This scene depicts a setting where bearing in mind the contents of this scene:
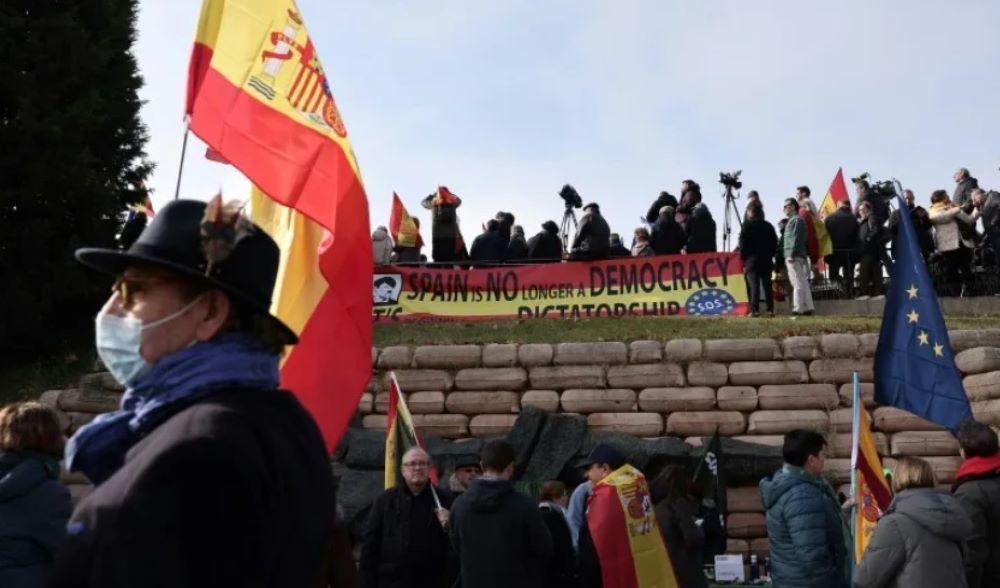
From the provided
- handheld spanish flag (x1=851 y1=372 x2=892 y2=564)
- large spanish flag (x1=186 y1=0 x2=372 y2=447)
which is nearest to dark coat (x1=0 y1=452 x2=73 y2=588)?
large spanish flag (x1=186 y1=0 x2=372 y2=447)

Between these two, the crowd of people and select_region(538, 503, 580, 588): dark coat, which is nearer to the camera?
select_region(538, 503, 580, 588): dark coat

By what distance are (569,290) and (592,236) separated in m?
0.86

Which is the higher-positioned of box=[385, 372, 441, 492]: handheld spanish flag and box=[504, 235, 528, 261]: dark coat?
box=[504, 235, 528, 261]: dark coat

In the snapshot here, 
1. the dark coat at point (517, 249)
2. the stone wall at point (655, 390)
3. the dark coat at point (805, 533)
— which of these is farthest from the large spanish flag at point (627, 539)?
the dark coat at point (517, 249)

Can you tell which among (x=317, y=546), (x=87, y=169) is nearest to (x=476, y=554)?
(x=317, y=546)

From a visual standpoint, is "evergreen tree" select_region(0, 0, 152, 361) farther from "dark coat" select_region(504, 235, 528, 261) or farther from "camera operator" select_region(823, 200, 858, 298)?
"camera operator" select_region(823, 200, 858, 298)

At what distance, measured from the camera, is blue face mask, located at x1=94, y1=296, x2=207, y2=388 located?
2.34 m

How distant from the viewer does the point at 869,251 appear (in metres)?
18.4

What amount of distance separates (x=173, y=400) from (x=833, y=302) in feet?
56.9

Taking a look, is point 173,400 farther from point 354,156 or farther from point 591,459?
point 591,459

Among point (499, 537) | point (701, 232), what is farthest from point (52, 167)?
point (499, 537)

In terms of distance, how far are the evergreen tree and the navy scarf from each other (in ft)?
50.8

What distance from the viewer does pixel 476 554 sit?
6922mm

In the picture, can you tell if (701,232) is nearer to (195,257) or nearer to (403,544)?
(403,544)
